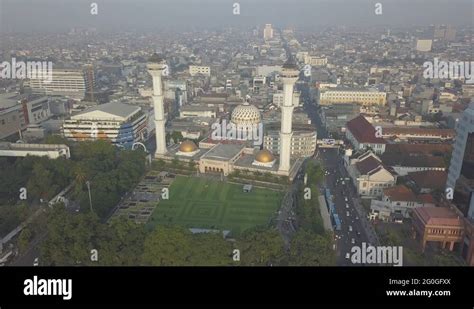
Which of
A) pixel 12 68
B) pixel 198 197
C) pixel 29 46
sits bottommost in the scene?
pixel 198 197

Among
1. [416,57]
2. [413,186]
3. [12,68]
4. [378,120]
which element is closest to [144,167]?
[12,68]

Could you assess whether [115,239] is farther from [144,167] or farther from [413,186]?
[413,186]

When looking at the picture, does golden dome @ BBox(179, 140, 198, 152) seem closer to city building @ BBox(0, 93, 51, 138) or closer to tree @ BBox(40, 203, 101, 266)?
A: tree @ BBox(40, 203, 101, 266)

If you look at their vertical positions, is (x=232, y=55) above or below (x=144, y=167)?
above

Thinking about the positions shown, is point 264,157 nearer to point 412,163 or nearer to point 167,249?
point 412,163

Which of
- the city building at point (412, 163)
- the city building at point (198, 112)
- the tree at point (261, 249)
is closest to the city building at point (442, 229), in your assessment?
the tree at point (261, 249)

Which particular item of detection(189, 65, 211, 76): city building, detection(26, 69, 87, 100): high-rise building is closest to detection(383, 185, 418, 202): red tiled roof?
detection(26, 69, 87, 100): high-rise building
